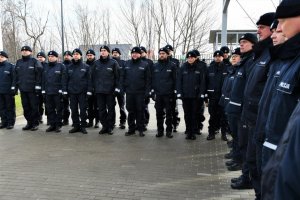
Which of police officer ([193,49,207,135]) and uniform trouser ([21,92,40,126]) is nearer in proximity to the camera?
police officer ([193,49,207,135])

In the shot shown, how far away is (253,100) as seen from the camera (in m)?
4.10

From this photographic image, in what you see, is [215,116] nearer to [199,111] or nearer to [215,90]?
[199,111]

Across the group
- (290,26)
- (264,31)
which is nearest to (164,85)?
(264,31)

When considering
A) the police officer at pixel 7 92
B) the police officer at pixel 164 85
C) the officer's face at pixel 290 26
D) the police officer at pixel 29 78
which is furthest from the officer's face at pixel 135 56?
the officer's face at pixel 290 26

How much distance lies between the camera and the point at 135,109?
28.8 ft

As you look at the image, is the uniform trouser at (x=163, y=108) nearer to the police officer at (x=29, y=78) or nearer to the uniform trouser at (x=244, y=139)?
the police officer at (x=29, y=78)

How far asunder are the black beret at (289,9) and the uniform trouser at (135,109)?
20.1 ft

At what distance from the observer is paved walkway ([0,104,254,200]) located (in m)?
4.82

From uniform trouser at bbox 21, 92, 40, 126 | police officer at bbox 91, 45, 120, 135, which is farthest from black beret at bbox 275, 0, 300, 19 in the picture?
uniform trouser at bbox 21, 92, 40, 126

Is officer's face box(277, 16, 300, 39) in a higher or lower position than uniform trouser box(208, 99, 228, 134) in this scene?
higher

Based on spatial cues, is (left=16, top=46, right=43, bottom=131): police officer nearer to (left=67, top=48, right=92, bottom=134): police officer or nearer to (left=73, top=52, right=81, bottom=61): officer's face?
(left=67, top=48, right=92, bottom=134): police officer

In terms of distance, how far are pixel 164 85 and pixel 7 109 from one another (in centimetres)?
451

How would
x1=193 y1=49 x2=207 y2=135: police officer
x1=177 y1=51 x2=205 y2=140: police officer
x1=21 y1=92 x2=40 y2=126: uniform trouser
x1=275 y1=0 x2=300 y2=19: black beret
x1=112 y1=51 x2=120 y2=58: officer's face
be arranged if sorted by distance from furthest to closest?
1. x1=112 y1=51 x2=120 y2=58: officer's face
2. x1=21 y1=92 x2=40 y2=126: uniform trouser
3. x1=193 y1=49 x2=207 y2=135: police officer
4. x1=177 y1=51 x2=205 y2=140: police officer
5. x1=275 y1=0 x2=300 y2=19: black beret

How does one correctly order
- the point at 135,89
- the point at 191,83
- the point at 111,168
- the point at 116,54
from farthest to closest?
1. the point at 116,54
2. the point at 135,89
3. the point at 191,83
4. the point at 111,168
